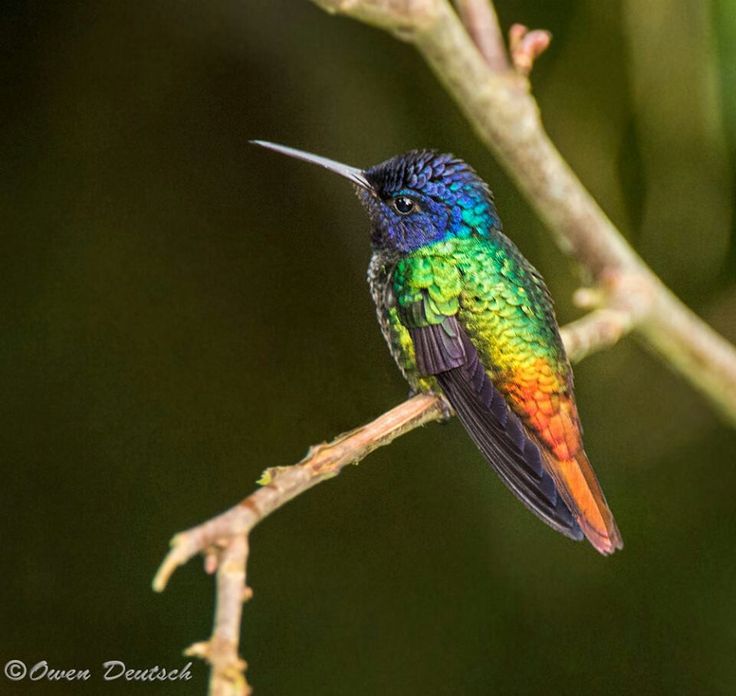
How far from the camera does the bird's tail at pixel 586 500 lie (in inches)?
61.2

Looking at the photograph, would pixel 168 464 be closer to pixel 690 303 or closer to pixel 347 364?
pixel 347 364

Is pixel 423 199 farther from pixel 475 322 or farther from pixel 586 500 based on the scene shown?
pixel 586 500

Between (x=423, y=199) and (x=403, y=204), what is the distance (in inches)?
1.9

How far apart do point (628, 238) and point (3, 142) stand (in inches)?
64.6

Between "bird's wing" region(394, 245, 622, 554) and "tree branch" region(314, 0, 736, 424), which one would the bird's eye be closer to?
"bird's wing" region(394, 245, 622, 554)

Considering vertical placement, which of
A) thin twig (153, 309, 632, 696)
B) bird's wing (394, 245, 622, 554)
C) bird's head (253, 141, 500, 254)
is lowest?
thin twig (153, 309, 632, 696)

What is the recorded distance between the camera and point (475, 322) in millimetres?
1970

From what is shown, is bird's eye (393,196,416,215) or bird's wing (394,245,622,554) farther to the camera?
bird's eye (393,196,416,215)

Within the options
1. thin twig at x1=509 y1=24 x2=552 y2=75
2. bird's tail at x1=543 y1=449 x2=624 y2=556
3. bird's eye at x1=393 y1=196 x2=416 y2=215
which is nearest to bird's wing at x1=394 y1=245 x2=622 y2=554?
bird's tail at x1=543 y1=449 x2=624 y2=556

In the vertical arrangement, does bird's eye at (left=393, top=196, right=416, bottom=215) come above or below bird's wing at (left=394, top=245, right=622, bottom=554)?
above

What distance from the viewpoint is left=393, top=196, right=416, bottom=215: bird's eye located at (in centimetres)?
212

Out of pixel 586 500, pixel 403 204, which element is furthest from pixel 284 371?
pixel 586 500

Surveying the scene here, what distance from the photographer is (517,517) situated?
2766 mm

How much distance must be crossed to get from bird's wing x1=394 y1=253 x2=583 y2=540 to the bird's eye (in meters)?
0.11
